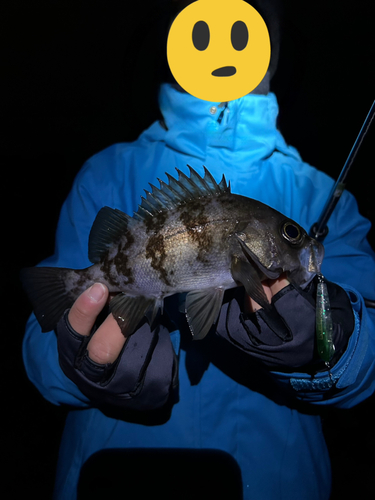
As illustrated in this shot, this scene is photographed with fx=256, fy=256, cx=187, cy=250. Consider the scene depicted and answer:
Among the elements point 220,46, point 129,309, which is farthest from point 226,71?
point 129,309

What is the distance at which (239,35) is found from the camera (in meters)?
0.94

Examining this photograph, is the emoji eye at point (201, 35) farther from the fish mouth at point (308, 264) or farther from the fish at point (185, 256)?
the fish mouth at point (308, 264)

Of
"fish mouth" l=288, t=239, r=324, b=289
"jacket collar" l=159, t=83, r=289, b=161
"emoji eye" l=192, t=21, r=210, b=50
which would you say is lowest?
"fish mouth" l=288, t=239, r=324, b=289

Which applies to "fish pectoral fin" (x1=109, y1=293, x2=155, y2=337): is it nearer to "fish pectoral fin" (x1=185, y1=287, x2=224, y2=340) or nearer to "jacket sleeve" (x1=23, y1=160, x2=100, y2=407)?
"fish pectoral fin" (x1=185, y1=287, x2=224, y2=340)

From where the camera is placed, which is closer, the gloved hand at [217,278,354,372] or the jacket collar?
the gloved hand at [217,278,354,372]

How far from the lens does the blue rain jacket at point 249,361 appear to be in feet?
3.04

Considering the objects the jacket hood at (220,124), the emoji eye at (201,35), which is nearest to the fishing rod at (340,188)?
the jacket hood at (220,124)

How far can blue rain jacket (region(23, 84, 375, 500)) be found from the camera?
926 mm

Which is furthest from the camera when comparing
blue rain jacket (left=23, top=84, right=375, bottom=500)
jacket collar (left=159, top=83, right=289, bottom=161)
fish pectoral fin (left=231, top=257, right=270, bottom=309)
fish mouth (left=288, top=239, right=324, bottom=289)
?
jacket collar (left=159, top=83, right=289, bottom=161)

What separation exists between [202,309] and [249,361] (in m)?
0.48

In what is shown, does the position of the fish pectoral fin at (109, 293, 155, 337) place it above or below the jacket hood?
below

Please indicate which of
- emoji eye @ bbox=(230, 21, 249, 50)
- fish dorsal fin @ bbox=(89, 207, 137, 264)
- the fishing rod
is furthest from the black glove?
emoji eye @ bbox=(230, 21, 249, 50)

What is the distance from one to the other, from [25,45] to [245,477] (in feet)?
20.6

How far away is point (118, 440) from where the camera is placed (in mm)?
981
